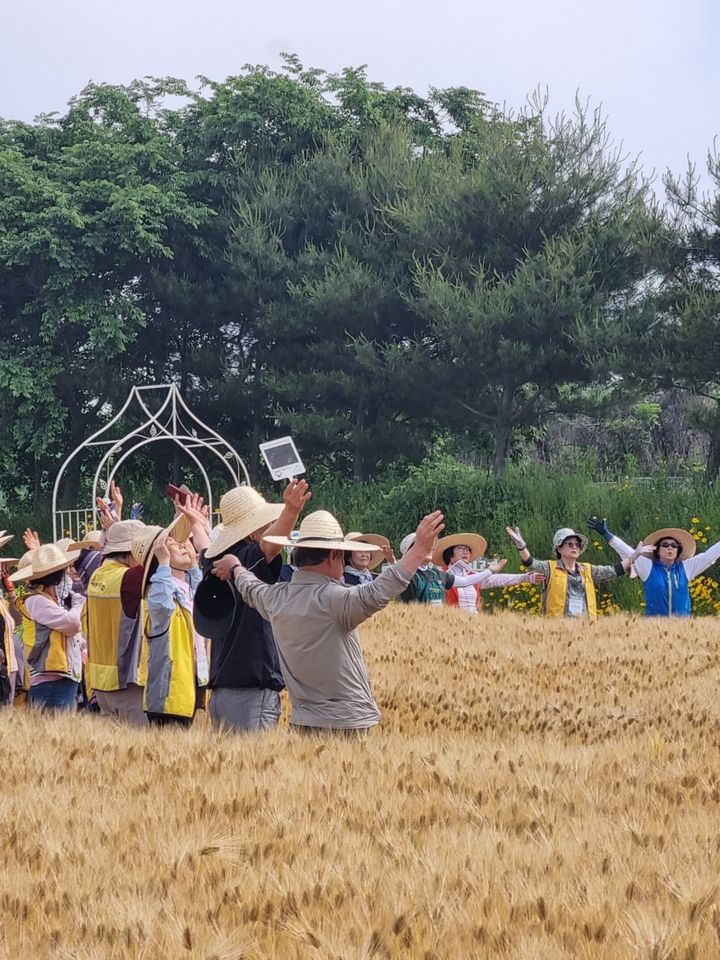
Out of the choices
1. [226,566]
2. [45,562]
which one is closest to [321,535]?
[226,566]

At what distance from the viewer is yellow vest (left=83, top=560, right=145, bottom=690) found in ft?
28.8

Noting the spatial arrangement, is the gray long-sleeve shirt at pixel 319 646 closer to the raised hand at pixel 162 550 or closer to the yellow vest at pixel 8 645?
the raised hand at pixel 162 550

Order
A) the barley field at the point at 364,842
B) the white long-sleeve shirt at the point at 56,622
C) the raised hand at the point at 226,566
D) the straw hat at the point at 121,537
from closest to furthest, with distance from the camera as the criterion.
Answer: the barley field at the point at 364,842, the raised hand at the point at 226,566, the straw hat at the point at 121,537, the white long-sleeve shirt at the point at 56,622

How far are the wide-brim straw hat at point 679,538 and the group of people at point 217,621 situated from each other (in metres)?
7.29

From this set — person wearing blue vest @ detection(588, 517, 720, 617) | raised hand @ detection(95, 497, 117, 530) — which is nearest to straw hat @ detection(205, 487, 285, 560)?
raised hand @ detection(95, 497, 117, 530)

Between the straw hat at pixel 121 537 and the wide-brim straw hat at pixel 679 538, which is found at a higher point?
the straw hat at pixel 121 537

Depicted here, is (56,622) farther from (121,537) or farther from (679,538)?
(679,538)

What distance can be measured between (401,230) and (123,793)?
30983 millimetres

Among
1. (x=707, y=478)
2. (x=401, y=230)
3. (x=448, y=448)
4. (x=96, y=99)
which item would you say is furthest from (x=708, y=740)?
(x=96, y=99)

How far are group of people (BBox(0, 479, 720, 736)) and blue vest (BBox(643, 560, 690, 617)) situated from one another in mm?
7133

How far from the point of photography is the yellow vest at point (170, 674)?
8.05 metres

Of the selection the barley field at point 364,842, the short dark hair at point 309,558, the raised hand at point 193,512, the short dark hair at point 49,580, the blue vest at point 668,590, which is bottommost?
the blue vest at point 668,590

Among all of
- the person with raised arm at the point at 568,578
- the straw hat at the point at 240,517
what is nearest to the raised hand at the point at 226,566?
the straw hat at the point at 240,517

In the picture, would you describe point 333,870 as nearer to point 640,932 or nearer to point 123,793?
point 640,932
